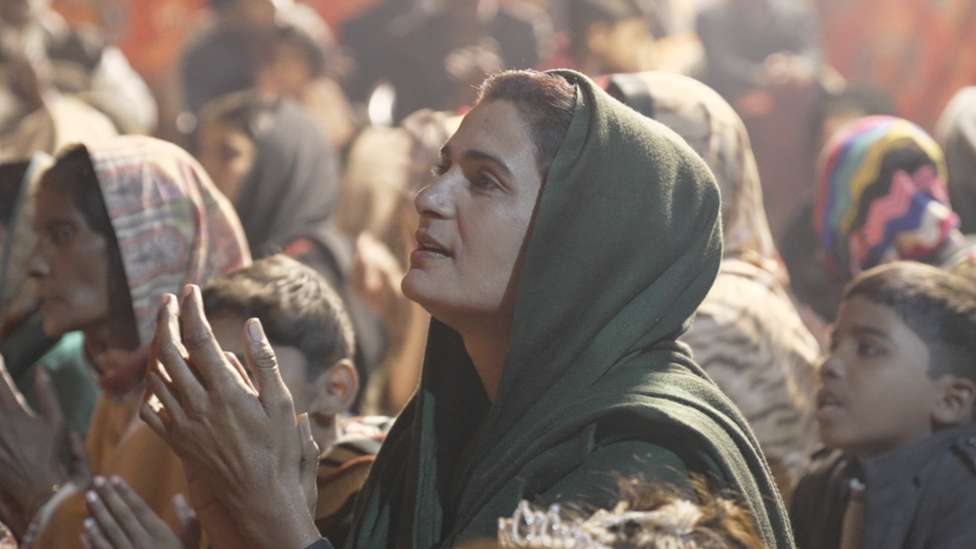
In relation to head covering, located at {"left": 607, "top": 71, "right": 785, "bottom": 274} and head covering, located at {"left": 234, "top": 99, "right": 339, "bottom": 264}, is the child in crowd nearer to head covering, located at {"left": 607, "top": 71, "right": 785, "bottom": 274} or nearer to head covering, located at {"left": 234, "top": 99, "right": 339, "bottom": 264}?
head covering, located at {"left": 607, "top": 71, "right": 785, "bottom": 274}

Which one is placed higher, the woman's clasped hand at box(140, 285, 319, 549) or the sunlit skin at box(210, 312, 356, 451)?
the woman's clasped hand at box(140, 285, 319, 549)

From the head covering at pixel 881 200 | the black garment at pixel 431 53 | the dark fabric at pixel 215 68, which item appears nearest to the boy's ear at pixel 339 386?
the head covering at pixel 881 200

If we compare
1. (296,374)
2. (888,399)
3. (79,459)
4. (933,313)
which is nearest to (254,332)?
(296,374)

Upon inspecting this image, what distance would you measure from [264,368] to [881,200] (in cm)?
274

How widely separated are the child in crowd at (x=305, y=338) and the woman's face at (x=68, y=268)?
1.88ft

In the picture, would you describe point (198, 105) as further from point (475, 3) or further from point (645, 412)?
point (645, 412)

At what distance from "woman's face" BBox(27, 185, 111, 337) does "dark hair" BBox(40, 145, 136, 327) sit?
0.01 metres

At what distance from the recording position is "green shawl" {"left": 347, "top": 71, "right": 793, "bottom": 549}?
1.38 m

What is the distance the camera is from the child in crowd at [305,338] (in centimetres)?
217

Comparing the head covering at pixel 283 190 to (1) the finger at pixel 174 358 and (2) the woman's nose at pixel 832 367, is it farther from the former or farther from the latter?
(1) the finger at pixel 174 358

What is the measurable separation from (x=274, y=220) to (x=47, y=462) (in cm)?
271

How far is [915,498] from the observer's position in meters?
2.15

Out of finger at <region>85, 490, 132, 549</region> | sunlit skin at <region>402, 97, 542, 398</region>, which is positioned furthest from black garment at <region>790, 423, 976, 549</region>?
finger at <region>85, 490, 132, 549</region>

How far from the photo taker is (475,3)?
6699 millimetres
